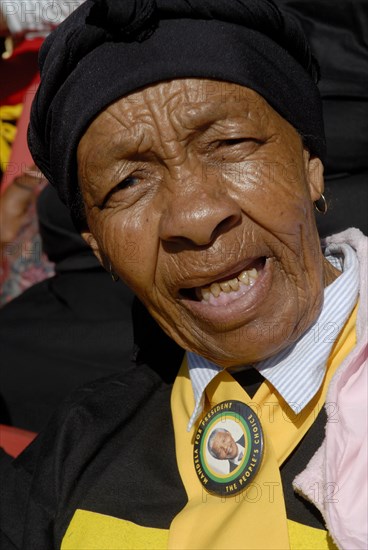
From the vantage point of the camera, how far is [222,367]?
206cm

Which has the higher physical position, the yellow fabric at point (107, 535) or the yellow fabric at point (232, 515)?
the yellow fabric at point (232, 515)

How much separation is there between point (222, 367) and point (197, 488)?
297 millimetres

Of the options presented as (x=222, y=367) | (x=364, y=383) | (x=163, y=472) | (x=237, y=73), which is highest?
(x=237, y=73)

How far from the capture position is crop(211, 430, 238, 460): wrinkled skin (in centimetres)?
193

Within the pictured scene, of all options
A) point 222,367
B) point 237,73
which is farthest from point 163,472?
point 237,73

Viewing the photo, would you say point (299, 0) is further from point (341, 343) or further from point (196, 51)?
point (341, 343)

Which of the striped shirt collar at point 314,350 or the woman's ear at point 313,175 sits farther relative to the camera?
the woman's ear at point 313,175

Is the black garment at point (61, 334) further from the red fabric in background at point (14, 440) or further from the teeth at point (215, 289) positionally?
the teeth at point (215, 289)

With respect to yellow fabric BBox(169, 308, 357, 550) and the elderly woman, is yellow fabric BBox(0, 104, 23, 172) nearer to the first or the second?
the elderly woman

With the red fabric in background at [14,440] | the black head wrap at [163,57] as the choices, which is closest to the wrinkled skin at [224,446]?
the black head wrap at [163,57]

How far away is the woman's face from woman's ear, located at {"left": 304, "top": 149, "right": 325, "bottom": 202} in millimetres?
55

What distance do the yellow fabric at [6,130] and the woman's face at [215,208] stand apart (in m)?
2.00

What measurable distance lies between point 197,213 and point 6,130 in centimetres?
236

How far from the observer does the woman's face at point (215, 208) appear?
5.97 ft
